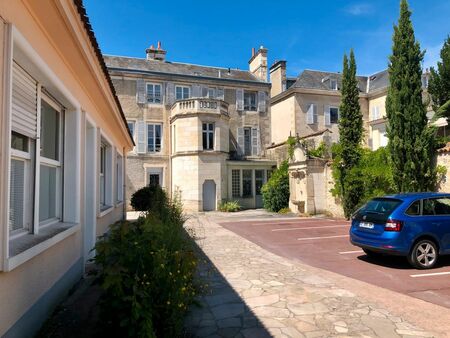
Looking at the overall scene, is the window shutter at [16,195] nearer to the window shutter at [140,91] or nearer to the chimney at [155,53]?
the window shutter at [140,91]

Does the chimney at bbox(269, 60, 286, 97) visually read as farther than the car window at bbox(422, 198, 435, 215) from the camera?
Yes

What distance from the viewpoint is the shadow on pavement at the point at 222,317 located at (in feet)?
13.6

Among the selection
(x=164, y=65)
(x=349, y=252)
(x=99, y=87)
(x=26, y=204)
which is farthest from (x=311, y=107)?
(x=26, y=204)

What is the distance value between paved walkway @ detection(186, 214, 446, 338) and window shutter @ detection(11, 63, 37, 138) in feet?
8.27

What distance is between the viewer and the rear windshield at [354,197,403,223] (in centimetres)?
770

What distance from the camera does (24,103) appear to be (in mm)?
3572

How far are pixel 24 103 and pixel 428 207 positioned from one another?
303 inches

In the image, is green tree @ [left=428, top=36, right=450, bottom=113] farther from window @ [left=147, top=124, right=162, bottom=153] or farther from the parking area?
window @ [left=147, top=124, right=162, bottom=153]

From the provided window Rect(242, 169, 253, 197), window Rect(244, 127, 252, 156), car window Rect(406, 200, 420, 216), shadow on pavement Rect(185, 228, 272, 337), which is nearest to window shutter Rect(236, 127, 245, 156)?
window Rect(244, 127, 252, 156)

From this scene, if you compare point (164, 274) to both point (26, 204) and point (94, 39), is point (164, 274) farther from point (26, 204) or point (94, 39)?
point (94, 39)

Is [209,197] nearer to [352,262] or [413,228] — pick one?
[352,262]

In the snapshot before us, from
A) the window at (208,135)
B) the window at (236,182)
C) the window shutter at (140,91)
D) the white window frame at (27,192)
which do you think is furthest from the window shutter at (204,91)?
the white window frame at (27,192)

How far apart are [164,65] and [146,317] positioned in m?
28.9

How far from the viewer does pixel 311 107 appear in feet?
101
